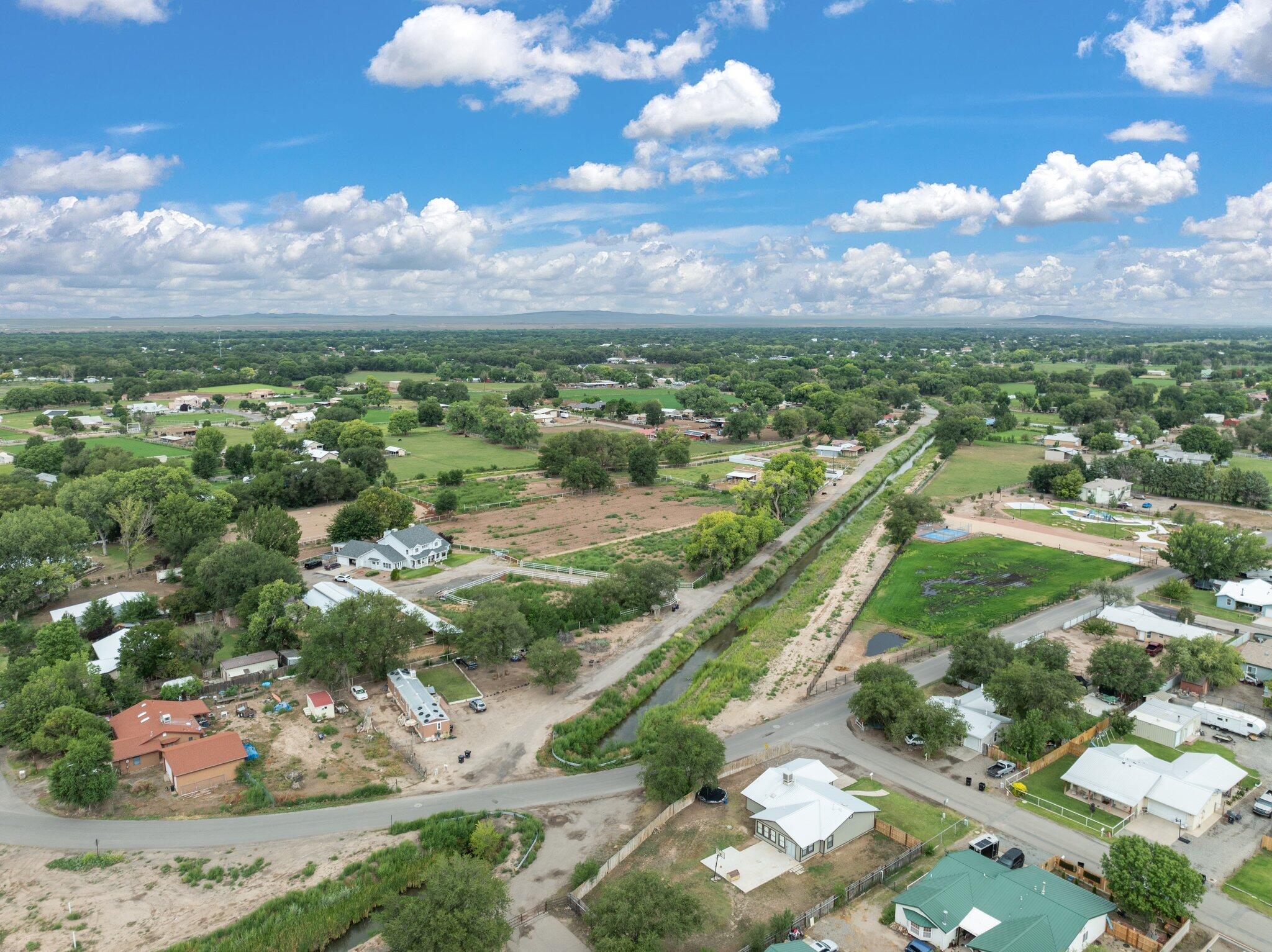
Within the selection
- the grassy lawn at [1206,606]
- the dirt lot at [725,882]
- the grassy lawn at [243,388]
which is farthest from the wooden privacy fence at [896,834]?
the grassy lawn at [243,388]

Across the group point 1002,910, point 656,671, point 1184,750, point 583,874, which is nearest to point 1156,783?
point 1184,750

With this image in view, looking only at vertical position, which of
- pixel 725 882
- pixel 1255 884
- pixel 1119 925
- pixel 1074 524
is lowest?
pixel 725 882

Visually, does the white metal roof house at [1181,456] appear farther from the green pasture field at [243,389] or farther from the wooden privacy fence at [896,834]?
the green pasture field at [243,389]

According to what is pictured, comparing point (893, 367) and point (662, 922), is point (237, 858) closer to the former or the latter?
point (662, 922)

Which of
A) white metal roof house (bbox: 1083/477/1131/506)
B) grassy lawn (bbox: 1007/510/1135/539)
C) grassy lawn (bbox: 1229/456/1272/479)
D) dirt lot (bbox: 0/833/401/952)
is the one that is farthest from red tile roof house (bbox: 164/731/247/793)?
grassy lawn (bbox: 1229/456/1272/479)

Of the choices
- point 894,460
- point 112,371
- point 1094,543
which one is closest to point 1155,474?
point 1094,543

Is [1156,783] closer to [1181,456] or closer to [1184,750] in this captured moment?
[1184,750]

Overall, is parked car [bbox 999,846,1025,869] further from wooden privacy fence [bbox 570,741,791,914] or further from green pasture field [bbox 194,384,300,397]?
green pasture field [bbox 194,384,300,397]
